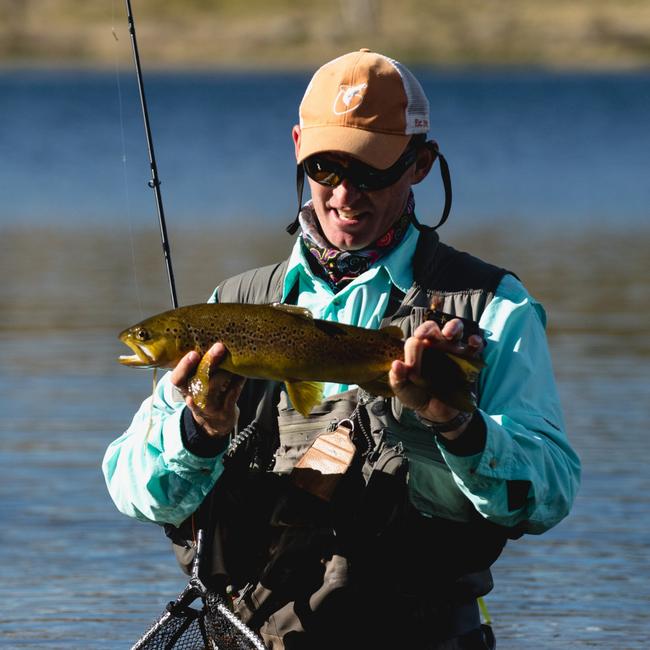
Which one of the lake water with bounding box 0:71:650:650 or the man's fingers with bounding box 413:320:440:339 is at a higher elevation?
the man's fingers with bounding box 413:320:440:339

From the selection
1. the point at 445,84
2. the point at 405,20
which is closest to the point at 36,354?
the point at 445,84

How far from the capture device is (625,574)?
Answer: 7.57 metres

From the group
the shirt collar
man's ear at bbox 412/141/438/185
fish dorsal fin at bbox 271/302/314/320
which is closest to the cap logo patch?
man's ear at bbox 412/141/438/185

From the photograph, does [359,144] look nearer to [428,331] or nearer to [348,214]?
[348,214]

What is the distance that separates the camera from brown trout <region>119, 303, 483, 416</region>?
3.96m

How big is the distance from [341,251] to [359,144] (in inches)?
11.7

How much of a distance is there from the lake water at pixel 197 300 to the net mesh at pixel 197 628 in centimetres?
211

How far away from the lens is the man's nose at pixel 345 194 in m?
4.40

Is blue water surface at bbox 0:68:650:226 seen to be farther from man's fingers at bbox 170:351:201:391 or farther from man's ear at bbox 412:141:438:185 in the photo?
man's fingers at bbox 170:351:201:391

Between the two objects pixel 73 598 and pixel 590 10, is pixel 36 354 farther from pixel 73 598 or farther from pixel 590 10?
pixel 590 10

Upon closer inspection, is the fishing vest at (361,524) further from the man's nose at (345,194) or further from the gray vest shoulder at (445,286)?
the man's nose at (345,194)

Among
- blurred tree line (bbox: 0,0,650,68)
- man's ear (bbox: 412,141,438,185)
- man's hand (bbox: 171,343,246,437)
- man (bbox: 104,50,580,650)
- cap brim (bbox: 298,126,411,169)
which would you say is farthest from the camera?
blurred tree line (bbox: 0,0,650,68)

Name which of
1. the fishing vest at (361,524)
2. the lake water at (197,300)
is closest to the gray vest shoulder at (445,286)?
the fishing vest at (361,524)

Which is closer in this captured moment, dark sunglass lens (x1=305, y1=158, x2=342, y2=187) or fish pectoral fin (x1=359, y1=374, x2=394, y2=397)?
fish pectoral fin (x1=359, y1=374, x2=394, y2=397)
